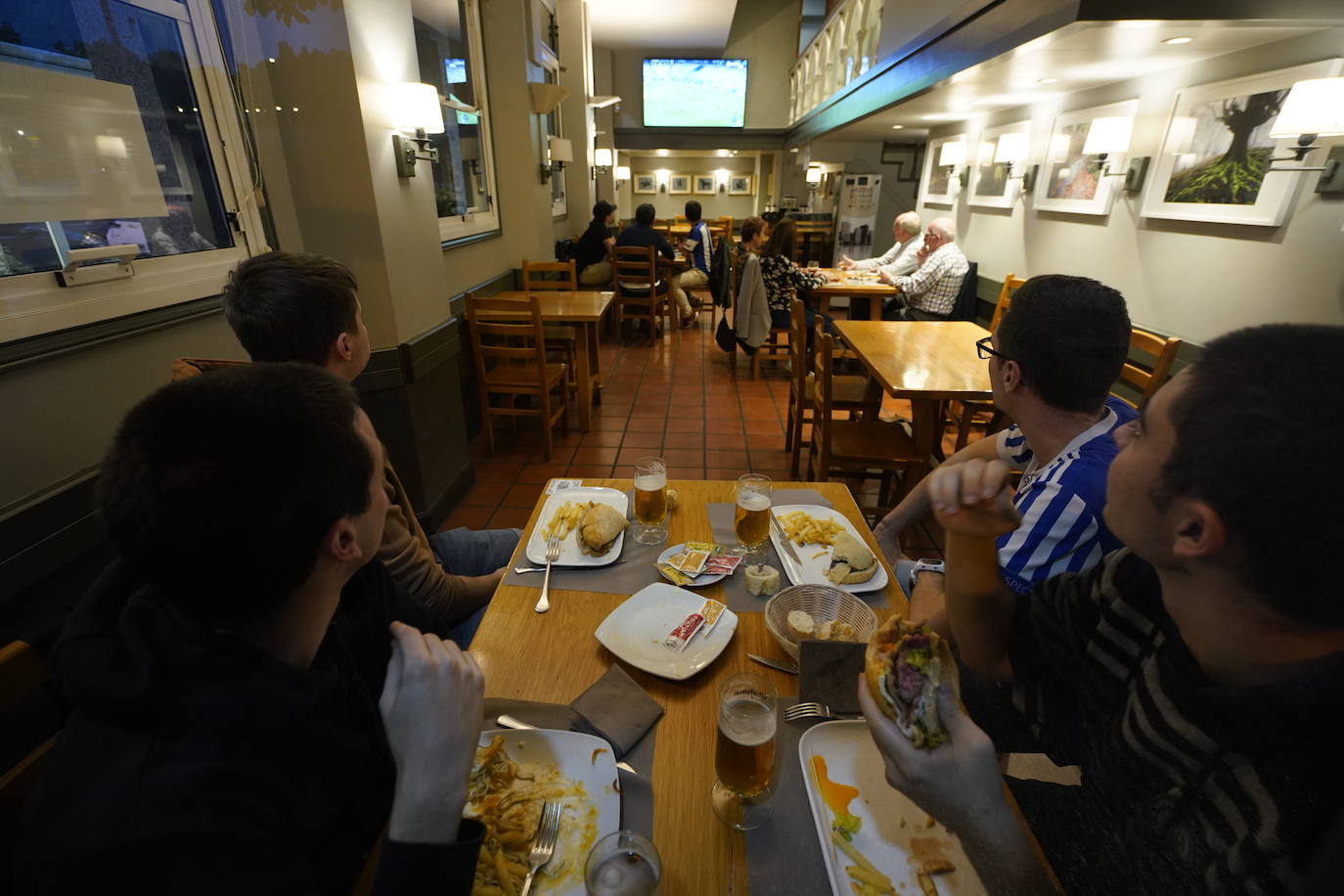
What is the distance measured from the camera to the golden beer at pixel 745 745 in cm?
79

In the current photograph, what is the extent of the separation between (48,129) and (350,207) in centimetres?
99

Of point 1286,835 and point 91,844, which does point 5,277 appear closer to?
point 91,844

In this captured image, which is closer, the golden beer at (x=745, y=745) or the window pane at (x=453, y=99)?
the golden beer at (x=745, y=745)

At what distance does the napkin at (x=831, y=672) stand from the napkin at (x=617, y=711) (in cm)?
25

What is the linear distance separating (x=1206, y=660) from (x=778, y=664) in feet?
1.97

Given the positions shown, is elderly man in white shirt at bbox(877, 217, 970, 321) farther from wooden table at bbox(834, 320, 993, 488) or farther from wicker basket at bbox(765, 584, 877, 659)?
wicker basket at bbox(765, 584, 877, 659)

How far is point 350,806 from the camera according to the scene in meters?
0.78

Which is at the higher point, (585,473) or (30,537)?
(30,537)

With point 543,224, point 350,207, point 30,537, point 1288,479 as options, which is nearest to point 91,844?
point 1288,479

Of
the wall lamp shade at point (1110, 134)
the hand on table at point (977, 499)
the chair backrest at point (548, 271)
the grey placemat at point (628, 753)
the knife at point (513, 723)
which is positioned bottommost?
the grey placemat at point (628, 753)

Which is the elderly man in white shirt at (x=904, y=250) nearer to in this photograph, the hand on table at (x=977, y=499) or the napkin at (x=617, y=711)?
the hand on table at (x=977, y=499)

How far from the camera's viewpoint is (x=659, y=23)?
30.1 feet

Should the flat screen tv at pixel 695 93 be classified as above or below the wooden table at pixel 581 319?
above

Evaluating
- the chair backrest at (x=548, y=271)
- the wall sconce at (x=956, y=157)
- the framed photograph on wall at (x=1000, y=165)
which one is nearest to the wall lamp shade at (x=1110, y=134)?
the framed photograph on wall at (x=1000, y=165)
